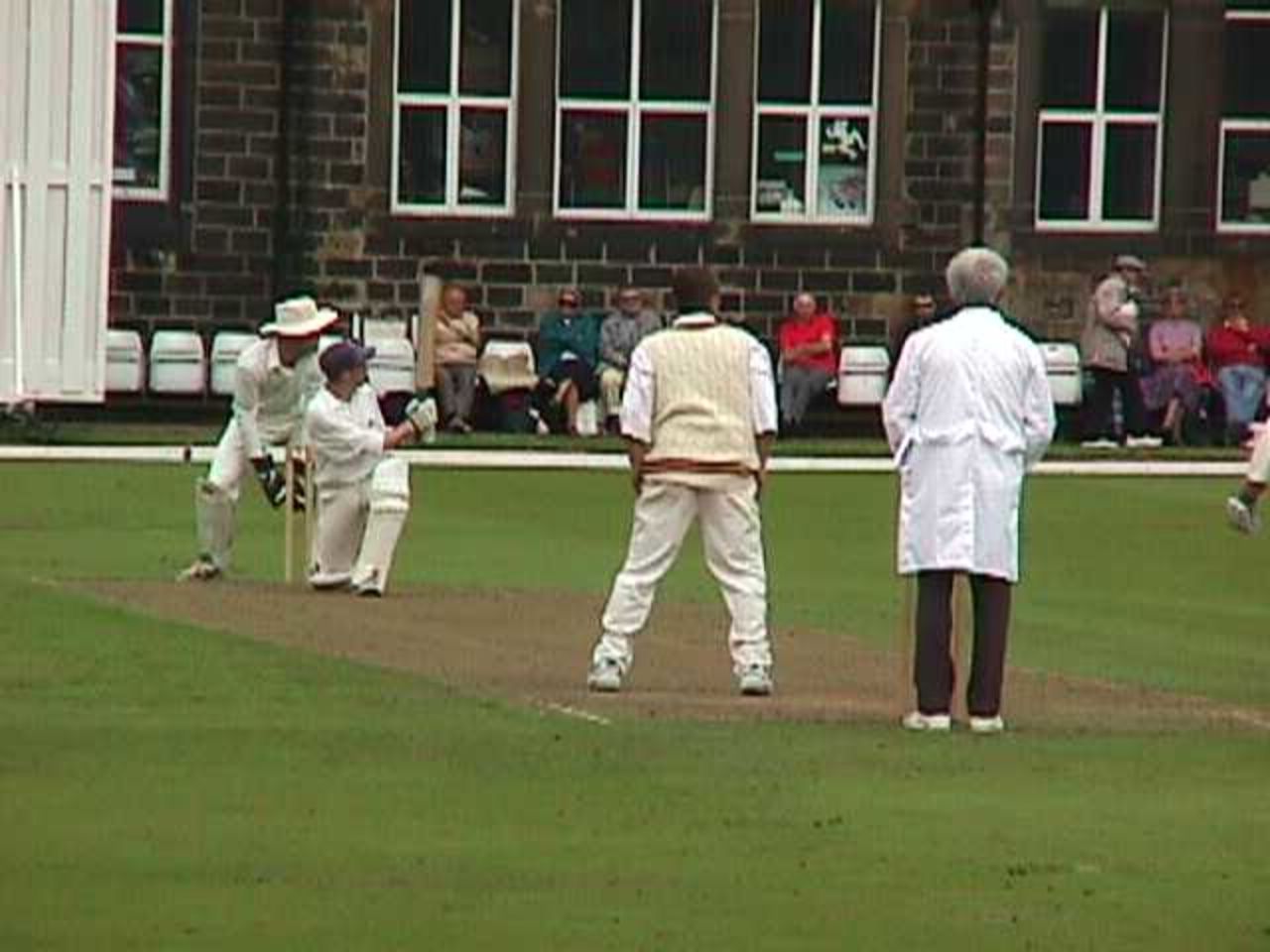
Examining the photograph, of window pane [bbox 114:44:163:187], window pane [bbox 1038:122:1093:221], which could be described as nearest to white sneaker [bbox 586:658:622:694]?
window pane [bbox 114:44:163:187]

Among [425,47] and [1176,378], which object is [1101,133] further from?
[425,47]

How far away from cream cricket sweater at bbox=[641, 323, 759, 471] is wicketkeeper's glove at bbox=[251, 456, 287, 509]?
22.9ft

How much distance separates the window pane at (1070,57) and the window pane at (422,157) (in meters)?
5.96

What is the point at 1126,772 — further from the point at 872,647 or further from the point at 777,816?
the point at 872,647

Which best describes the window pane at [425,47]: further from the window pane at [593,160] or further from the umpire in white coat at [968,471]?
the umpire in white coat at [968,471]

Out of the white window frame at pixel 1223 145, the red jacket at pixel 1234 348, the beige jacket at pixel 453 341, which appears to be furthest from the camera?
the white window frame at pixel 1223 145

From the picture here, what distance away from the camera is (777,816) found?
1602 centimetres

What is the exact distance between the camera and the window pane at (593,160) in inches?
1875

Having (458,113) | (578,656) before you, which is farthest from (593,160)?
(578,656)

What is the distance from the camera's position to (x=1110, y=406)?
4591 centimetres

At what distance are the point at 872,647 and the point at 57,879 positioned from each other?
374 inches

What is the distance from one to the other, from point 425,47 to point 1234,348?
8219 millimetres

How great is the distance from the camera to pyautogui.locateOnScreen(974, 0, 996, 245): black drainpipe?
156ft

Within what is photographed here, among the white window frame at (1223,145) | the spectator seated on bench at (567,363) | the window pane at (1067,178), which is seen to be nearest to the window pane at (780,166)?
the window pane at (1067,178)
